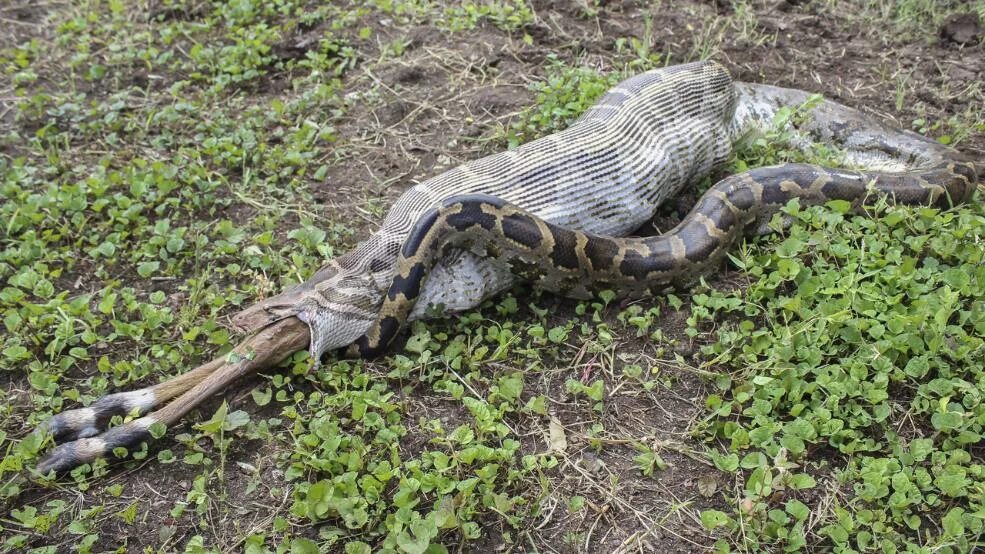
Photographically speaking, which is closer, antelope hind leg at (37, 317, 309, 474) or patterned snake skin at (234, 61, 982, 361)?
antelope hind leg at (37, 317, 309, 474)

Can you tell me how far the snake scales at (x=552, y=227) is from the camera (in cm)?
442

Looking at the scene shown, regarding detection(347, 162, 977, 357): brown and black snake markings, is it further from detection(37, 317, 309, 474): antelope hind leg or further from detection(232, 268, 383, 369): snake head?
detection(37, 317, 309, 474): antelope hind leg

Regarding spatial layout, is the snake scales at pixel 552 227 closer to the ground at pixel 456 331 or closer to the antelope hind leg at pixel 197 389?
the antelope hind leg at pixel 197 389

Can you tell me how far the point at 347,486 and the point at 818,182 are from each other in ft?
13.2

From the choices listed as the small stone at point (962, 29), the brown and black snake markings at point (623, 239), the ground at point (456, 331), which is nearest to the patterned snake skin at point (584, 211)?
the brown and black snake markings at point (623, 239)

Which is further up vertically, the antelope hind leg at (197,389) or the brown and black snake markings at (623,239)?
the brown and black snake markings at (623,239)

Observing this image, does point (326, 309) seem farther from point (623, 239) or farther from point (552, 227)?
point (623, 239)

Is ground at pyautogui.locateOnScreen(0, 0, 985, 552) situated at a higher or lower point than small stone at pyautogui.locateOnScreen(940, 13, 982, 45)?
Result: lower

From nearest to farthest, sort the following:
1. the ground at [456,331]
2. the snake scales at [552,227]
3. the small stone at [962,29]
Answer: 1. the ground at [456,331]
2. the snake scales at [552,227]
3. the small stone at [962,29]

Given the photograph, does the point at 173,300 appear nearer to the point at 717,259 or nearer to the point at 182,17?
the point at 717,259

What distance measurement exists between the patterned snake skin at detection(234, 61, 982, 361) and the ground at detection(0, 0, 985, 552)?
0.22 m

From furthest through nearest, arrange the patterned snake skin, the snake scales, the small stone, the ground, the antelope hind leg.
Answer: the small stone < the patterned snake skin < the snake scales < the antelope hind leg < the ground

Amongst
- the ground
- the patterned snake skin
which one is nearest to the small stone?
the ground

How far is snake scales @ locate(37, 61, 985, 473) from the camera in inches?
174
